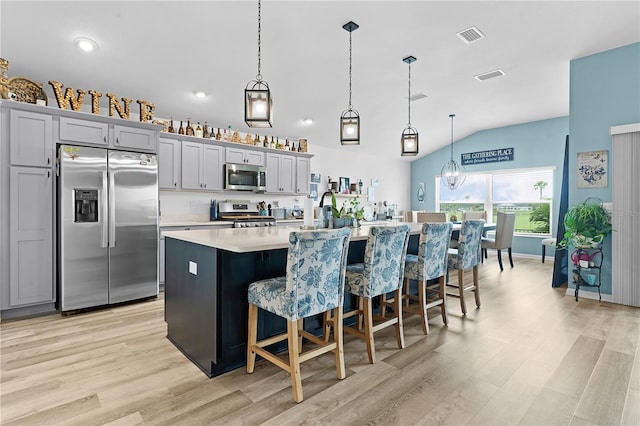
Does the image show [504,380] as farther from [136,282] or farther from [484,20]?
[136,282]

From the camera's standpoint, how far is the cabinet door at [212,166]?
16.8 ft

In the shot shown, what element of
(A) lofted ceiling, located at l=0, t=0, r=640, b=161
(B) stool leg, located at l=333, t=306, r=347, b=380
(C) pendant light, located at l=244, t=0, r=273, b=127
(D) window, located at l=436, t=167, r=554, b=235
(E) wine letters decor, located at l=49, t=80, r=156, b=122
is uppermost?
(A) lofted ceiling, located at l=0, t=0, r=640, b=161

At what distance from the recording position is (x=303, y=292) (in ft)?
6.52

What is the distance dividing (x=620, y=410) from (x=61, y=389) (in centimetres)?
328

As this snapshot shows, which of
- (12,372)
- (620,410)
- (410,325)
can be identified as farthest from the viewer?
(410,325)

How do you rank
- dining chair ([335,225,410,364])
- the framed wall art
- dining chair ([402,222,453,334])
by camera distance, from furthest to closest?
the framed wall art < dining chair ([402,222,453,334]) < dining chair ([335,225,410,364])

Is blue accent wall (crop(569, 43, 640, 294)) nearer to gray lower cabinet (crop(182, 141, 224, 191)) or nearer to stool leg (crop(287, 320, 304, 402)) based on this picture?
stool leg (crop(287, 320, 304, 402))

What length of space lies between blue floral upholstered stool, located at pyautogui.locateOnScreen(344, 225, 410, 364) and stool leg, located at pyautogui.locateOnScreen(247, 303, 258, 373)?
28.1 inches

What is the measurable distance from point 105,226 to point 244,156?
2427 millimetres

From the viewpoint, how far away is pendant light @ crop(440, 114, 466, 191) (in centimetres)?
795

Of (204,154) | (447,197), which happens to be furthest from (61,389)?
(447,197)

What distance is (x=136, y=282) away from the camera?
3936mm

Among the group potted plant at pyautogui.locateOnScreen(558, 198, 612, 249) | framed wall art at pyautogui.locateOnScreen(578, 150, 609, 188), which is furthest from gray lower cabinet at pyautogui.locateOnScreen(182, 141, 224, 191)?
framed wall art at pyautogui.locateOnScreen(578, 150, 609, 188)

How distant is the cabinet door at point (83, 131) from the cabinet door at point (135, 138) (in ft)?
0.36
